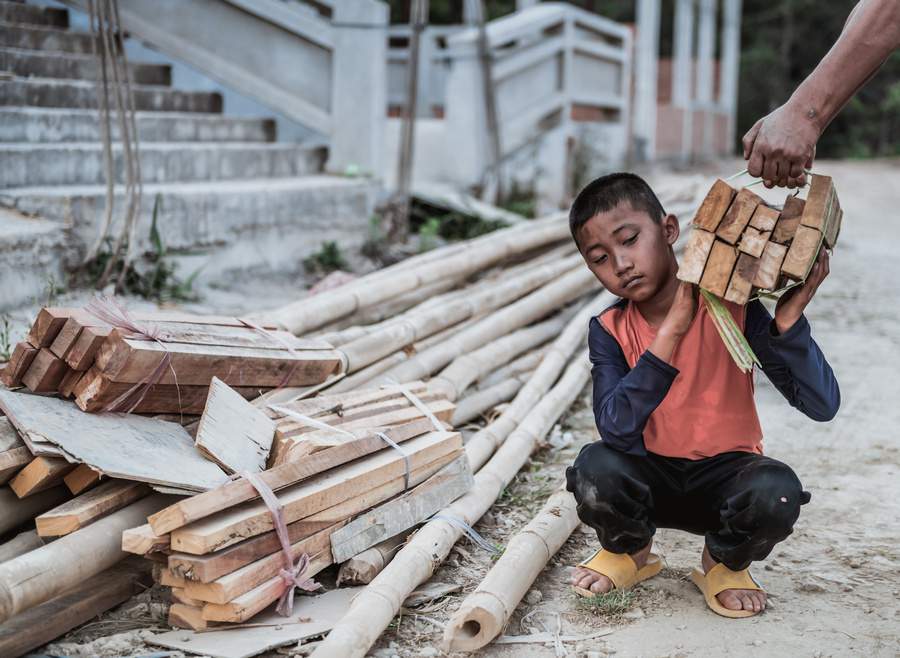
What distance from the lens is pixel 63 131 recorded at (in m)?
5.62

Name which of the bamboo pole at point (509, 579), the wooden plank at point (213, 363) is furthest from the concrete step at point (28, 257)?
the bamboo pole at point (509, 579)

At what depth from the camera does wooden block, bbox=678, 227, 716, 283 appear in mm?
2236

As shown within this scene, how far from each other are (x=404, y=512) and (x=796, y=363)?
1.19 metres

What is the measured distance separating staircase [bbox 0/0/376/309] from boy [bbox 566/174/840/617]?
301 cm

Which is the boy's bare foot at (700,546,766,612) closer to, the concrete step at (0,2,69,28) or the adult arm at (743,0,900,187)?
the adult arm at (743,0,900,187)

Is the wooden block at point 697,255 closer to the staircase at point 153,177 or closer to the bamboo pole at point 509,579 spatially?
the bamboo pole at point 509,579

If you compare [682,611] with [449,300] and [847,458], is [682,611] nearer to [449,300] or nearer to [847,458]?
[847,458]

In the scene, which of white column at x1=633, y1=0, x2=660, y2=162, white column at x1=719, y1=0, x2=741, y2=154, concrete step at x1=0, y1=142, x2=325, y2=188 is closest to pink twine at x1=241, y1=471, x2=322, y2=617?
concrete step at x1=0, y1=142, x2=325, y2=188

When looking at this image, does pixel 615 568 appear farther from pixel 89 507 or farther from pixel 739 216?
pixel 89 507

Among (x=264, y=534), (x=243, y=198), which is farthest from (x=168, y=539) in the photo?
(x=243, y=198)

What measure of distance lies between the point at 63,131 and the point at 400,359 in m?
2.80

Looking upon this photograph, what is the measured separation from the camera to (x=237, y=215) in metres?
5.92

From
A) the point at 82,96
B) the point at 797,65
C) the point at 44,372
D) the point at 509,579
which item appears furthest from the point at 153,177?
the point at 797,65

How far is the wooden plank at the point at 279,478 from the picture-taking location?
2.25 meters
